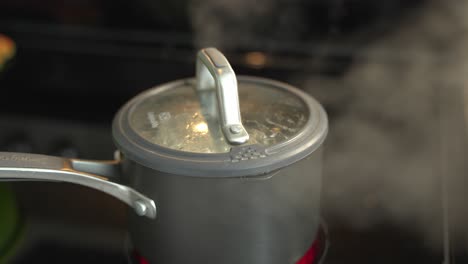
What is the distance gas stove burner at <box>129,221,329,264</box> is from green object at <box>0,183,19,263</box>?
0.60 ft

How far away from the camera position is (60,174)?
1.66ft

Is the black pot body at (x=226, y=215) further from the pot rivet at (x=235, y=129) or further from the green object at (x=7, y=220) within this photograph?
the green object at (x=7, y=220)

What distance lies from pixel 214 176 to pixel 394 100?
56 centimetres

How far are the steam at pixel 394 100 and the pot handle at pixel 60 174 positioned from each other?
1.11ft

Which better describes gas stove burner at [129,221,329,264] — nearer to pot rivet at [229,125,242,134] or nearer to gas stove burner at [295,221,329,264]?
gas stove burner at [295,221,329,264]

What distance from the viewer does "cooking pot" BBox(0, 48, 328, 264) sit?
483 millimetres

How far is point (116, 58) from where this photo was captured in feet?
3.20

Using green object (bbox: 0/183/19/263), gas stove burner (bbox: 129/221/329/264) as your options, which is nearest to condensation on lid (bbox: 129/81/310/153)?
gas stove burner (bbox: 129/221/329/264)

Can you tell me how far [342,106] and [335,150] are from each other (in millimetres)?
102

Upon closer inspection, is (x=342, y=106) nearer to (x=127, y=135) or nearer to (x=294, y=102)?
(x=294, y=102)

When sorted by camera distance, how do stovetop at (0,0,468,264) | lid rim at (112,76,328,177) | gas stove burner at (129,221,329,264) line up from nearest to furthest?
lid rim at (112,76,328,177) < gas stove burner at (129,221,329,264) < stovetop at (0,0,468,264)

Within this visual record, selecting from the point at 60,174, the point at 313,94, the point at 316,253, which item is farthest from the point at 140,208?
the point at 313,94

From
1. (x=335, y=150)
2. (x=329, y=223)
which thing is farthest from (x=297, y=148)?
(x=335, y=150)

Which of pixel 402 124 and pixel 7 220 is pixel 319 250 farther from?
pixel 7 220
